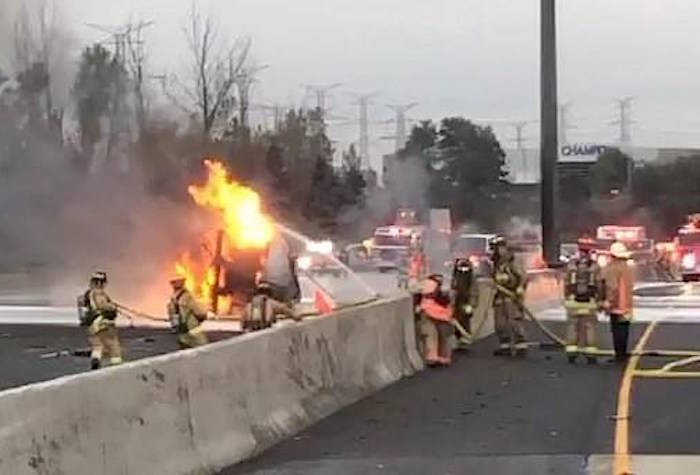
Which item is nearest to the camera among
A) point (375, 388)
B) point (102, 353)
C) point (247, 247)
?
point (375, 388)

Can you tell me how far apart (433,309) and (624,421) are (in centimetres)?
639

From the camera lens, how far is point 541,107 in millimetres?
35781

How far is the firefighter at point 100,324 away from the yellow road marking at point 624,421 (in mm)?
6092

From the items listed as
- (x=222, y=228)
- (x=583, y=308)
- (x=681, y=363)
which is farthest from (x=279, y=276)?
→ (x=681, y=363)

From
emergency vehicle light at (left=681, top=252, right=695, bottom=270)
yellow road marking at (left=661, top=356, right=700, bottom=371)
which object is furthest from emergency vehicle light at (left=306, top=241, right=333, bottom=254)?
emergency vehicle light at (left=681, top=252, right=695, bottom=270)

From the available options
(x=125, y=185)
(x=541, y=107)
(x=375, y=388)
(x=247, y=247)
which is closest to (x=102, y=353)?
(x=375, y=388)

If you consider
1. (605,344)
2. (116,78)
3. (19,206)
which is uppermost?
(116,78)

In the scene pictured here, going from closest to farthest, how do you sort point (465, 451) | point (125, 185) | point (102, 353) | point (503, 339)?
point (465, 451) < point (102, 353) < point (503, 339) < point (125, 185)

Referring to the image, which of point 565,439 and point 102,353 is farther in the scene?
point 102,353

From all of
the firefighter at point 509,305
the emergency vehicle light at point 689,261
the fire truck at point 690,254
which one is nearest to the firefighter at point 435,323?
the firefighter at point 509,305

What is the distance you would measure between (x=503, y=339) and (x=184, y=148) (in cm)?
1833

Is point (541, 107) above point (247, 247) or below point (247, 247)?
above

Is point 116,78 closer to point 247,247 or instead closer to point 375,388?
point 247,247

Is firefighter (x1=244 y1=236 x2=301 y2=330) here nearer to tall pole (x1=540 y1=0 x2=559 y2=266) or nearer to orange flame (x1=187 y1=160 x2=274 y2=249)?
orange flame (x1=187 y1=160 x2=274 y2=249)
